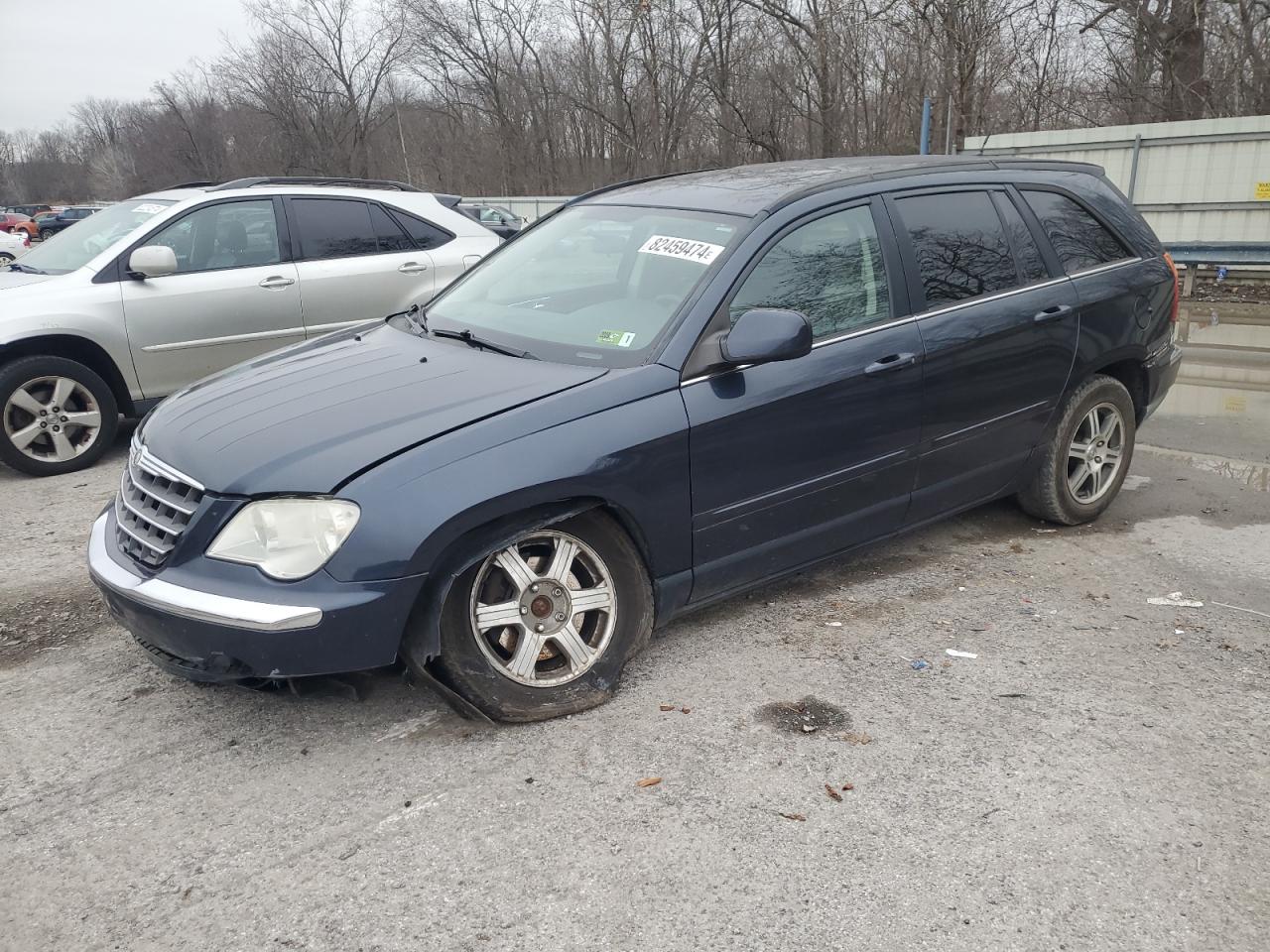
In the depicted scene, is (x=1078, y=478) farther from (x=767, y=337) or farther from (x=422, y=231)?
(x=422, y=231)

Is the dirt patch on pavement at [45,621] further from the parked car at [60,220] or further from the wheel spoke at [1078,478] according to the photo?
the parked car at [60,220]

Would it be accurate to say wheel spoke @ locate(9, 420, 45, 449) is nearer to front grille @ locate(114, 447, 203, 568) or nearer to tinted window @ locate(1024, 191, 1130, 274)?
front grille @ locate(114, 447, 203, 568)

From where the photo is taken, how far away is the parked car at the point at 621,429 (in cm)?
289

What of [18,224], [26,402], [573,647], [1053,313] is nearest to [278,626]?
[573,647]

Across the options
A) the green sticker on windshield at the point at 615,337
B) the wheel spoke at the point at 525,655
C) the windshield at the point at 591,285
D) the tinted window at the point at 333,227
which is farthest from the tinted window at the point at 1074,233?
the tinted window at the point at 333,227

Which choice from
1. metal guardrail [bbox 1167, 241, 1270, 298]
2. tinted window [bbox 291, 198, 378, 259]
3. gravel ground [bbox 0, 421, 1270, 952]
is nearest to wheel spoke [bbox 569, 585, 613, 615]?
gravel ground [bbox 0, 421, 1270, 952]

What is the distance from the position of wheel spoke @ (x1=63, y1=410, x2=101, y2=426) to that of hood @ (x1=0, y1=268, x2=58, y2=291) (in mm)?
893

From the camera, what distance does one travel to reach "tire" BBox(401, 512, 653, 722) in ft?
10.1

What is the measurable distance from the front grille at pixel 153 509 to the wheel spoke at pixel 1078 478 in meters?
3.98

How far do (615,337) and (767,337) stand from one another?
22.1 inches

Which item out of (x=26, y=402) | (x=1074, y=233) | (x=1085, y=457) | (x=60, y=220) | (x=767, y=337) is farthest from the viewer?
(x=60, y=220)

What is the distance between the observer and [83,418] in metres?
6.33

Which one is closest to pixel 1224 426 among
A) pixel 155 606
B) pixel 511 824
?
pixel 511 824

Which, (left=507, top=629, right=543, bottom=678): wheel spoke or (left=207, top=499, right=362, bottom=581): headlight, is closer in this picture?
(left=207, top=499, right=362, bottom=581): headlight
